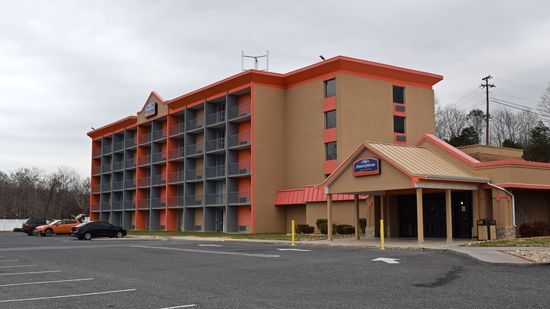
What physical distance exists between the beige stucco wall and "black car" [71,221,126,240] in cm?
1144

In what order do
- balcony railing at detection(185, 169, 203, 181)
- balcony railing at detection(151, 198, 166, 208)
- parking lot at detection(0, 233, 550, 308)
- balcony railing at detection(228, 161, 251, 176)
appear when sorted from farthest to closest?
balcony railing at detection(151, 198, 166, 208) < balcony railing at detection(185, 169, 203, 181) < balcony railing at detection(228, 161, 251, 176) < parking lot at detection(0, 233, 550, 308)

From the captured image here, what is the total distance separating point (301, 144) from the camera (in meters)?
49.0

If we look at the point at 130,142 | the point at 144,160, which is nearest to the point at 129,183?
the point at 130,142

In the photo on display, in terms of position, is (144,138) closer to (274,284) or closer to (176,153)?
(176,153)

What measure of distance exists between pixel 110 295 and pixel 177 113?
5156 cm

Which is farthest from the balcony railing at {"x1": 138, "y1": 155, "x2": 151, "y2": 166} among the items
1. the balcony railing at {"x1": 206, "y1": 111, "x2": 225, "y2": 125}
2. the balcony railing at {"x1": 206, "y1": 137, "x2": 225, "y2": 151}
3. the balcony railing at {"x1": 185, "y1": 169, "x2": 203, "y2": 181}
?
the balcony railing at {"x1": 206, "y1": 111, "x2": 225, "y2": 125}

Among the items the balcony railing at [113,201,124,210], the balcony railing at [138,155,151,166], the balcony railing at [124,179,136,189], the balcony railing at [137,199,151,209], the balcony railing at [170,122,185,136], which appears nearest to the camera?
the balcony railing at [170,122,185,136]

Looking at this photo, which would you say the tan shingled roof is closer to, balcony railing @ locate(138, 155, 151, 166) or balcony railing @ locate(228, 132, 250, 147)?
balcony railing @ locate(228, 132, 250, 147)

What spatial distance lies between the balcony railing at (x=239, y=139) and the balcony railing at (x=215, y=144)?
218cm

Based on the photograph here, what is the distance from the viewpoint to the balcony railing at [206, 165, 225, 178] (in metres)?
53.9

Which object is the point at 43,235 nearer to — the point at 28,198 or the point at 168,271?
the point at 168,271

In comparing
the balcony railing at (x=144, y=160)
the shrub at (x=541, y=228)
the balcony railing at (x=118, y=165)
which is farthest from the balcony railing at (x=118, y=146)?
the shrub at (x=541, y=228)

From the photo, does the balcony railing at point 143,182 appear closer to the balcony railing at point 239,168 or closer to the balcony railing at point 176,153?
the balcony railing at point 176,153

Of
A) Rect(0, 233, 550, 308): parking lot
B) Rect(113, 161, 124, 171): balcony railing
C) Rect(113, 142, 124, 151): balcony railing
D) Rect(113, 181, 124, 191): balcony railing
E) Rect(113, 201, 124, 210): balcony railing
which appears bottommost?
Rect(0, 233, 550, 308): parking lot
